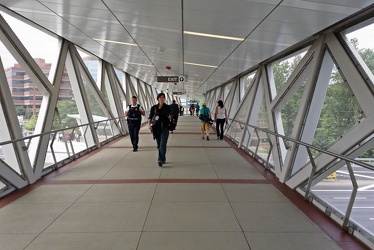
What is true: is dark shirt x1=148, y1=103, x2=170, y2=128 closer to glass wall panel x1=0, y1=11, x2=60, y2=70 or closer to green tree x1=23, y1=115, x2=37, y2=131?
green tree x1=23, y1=115, x2=37, y2=131

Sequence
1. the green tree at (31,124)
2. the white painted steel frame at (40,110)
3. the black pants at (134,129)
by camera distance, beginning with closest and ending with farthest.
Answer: the white painted steel frame at (40,110) → the green tree at (31,124) → the black pants at (134,129)

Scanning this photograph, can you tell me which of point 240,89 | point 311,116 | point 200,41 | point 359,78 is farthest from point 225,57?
point 240,89

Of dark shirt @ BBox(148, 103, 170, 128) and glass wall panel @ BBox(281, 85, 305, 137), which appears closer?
glass wall panel @ BBox(281, 85, 305, 137)

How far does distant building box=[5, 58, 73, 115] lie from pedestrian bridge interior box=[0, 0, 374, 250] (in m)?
0.04

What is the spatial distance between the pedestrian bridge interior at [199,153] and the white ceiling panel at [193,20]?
0.10ft

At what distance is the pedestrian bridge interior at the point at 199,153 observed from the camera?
316 centimetres

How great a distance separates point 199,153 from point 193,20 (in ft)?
13.7

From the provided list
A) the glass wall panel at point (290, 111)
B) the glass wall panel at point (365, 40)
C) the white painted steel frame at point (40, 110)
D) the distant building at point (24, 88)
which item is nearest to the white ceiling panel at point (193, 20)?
the glass wall panel at point (365, 40)

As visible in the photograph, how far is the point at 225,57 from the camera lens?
802cm

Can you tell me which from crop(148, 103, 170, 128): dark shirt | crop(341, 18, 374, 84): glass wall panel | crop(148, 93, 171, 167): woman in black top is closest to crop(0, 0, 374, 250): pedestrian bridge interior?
crop(341, 18, 374, 84): glass wall panel

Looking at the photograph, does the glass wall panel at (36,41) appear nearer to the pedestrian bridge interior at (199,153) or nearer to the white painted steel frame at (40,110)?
the pedestrian bridge interior at (199,153)

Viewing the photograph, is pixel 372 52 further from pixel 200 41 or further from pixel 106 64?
pixel 106 64

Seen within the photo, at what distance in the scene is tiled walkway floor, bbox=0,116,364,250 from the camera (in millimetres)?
2943

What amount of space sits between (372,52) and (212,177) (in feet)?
10.6
